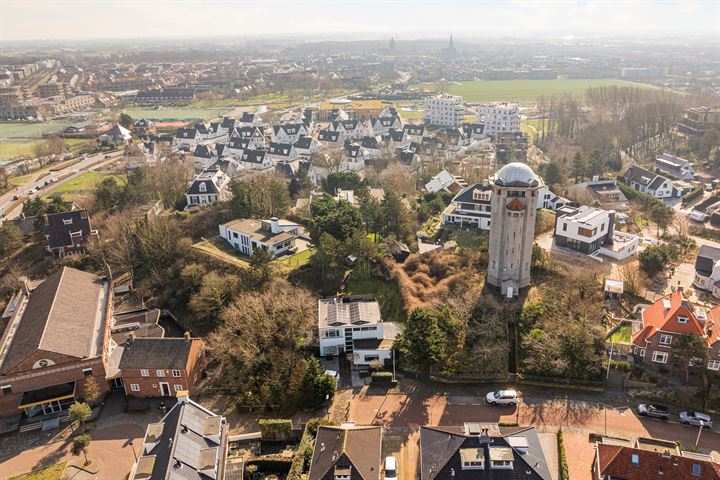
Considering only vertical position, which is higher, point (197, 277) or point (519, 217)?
point (519, 217)

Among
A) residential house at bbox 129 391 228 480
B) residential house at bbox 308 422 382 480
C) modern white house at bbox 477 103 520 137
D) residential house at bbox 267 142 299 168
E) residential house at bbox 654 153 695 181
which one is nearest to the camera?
residential house at bbox 129 391 228 480

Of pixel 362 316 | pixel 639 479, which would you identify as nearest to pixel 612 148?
pixel 362 316

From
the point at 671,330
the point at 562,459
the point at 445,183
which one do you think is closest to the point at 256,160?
the point at 445,183

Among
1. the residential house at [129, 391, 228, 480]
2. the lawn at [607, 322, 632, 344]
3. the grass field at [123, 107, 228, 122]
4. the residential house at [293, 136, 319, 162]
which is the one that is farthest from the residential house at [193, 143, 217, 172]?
the lawn at [607, 322, 632, 344]

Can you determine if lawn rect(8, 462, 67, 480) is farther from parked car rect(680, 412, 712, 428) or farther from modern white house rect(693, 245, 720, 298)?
modern white house rect(693, 245, 720, 298)

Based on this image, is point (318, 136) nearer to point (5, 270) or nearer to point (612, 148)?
point (612, 148)

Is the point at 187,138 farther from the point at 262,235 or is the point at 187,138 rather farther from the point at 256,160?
the point at 262,235

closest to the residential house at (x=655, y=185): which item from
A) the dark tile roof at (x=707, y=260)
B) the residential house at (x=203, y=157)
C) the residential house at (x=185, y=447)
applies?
the dark tile roof at (x=707, y=260)
